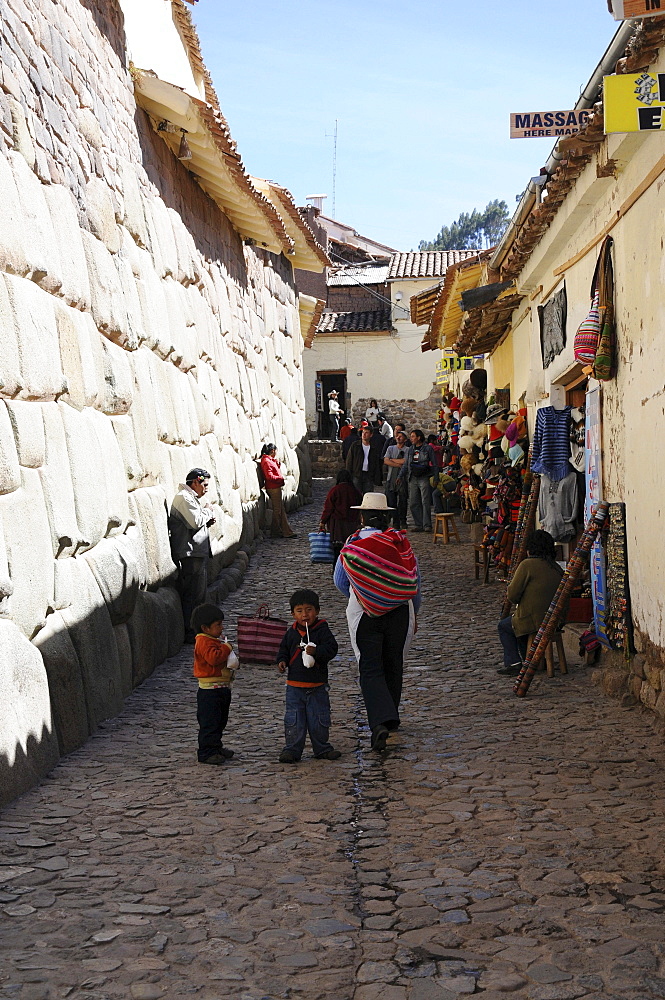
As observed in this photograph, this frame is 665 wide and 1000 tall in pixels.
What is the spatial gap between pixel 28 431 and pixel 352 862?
2808 millimetres

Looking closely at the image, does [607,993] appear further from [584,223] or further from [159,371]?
[159,371]

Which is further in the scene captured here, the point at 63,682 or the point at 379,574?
the point at 379,574

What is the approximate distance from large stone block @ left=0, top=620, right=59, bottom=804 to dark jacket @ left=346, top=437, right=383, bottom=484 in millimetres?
10541

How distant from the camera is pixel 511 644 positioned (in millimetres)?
7789

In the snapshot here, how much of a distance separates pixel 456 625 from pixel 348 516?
2.32 m

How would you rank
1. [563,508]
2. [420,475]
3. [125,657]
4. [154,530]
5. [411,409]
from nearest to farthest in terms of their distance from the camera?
[125,657] → [154,530] → [563,508] → [420,475] → [411,409]

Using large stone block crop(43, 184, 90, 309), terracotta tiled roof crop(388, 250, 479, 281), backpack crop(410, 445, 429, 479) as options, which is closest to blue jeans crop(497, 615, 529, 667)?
large stone block crop(43, 184, 90, 309)

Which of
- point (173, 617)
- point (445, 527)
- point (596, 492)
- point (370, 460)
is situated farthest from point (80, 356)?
point (370, 460)

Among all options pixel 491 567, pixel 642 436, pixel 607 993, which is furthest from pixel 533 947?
pixel 491 567

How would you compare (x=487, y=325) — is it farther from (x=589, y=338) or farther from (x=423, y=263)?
(x=423, y=263)

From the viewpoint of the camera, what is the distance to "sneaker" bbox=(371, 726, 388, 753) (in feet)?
19.0

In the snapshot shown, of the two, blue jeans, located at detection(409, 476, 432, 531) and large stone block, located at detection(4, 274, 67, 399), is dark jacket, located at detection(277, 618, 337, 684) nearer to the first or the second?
large stone block, located at detection(4, 274, 67, 399)

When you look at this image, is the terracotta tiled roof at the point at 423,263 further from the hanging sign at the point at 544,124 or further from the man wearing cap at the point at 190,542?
the hanging sign at the point at 544,124

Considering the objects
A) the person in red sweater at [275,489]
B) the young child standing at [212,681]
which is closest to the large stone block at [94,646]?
the young child standing at [212,681]
